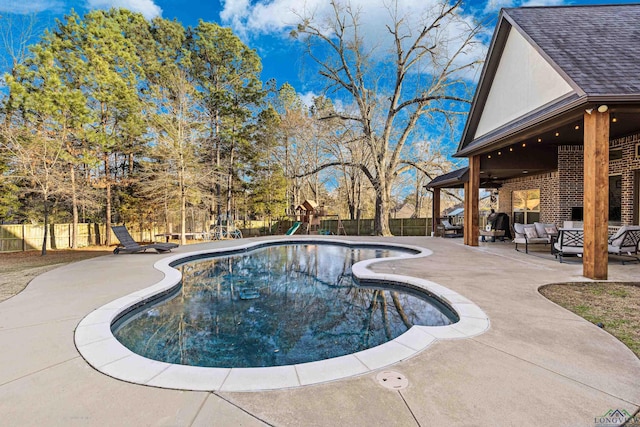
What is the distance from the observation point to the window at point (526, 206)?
11.8m

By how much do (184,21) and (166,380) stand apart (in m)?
22.0

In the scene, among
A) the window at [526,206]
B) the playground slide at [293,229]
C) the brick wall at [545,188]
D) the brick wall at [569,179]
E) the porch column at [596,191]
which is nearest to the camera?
the porch column at [596,191]

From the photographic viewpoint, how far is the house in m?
5.30

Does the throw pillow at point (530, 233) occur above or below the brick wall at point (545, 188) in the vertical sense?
below

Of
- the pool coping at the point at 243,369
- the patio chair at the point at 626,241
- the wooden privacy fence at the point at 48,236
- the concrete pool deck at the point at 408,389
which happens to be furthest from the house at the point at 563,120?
the wooden privacy fence at the point at 48,236

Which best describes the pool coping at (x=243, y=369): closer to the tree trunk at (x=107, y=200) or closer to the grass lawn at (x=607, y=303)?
the grass lawn at (x=607, y=303)

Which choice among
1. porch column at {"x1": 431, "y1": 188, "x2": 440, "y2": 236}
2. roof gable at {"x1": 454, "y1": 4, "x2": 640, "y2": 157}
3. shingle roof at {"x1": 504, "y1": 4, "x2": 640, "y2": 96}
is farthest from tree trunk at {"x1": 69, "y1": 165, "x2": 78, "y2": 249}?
shingle roof at {"x1": 504, "y1": 4, "x2": 640, "y2": 96}

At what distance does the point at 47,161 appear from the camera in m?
11.4

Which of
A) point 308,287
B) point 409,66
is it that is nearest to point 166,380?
point 308,287

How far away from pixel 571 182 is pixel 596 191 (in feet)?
20.8

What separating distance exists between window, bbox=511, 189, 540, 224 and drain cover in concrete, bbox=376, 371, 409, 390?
12270mm

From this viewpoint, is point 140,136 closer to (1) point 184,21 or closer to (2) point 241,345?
(1) point 184,21

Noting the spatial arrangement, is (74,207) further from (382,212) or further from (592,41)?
(592,41)

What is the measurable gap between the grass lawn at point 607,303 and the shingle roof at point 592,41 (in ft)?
10.7
